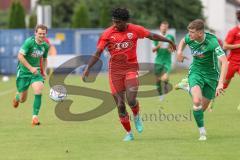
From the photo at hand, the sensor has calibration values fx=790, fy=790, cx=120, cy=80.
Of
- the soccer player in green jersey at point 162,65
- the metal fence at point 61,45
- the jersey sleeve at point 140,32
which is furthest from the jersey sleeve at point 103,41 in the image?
the metal fence at point 61,45

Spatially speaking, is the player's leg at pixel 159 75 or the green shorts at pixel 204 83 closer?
the green shorts at pixel 204 83

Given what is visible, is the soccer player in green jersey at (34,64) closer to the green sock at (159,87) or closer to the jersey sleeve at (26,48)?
the jersey sleeve at (26,48)

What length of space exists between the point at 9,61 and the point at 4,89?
15476 mm

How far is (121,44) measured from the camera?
13.6 meters

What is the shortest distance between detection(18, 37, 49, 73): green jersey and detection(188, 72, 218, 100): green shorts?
4323 mm

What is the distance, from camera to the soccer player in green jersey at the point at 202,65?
13.2 metres

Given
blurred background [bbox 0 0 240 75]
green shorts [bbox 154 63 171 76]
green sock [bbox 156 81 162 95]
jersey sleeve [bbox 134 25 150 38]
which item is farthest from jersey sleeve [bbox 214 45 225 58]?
blurred background [bbox 0 0 240 75]

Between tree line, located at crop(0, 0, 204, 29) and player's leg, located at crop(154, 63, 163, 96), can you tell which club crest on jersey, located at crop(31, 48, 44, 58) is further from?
tree line, located at crop(0, 0, 204, 29)

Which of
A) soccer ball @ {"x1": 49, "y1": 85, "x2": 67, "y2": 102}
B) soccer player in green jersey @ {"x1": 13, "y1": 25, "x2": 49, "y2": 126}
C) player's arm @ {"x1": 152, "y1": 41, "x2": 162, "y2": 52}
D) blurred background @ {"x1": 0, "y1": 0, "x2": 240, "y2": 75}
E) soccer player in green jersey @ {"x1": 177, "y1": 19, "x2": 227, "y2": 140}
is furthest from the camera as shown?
blurred background @ {"x1": 0, "y1": 0, "x2": 240, "y2": 75}

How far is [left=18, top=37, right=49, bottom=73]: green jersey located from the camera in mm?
16953

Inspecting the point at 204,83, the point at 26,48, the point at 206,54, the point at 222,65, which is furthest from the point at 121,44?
the point at 26,48

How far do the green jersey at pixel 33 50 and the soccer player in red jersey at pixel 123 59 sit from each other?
350 cm

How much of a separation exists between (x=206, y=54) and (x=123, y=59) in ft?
4.73

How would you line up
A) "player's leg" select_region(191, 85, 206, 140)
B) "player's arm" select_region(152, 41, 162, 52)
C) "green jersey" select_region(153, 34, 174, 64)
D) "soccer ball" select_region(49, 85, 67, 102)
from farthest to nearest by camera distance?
"green jersey" select_region(153, 34, 174, 64) → "player's arm" select_region(152, 41, 162, 52) → "soccer ball" select_region(49, 85, 67, 102) → "player's leg" select_region(191, 85, 206, 140)
